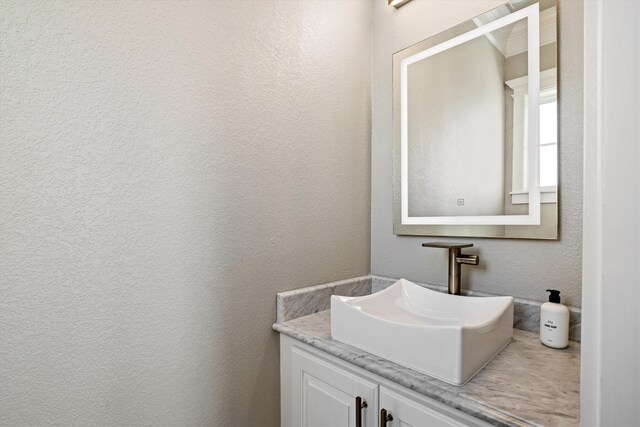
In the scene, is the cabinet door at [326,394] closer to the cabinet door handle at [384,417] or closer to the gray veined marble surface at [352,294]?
the cabinet door handle at [384,417]

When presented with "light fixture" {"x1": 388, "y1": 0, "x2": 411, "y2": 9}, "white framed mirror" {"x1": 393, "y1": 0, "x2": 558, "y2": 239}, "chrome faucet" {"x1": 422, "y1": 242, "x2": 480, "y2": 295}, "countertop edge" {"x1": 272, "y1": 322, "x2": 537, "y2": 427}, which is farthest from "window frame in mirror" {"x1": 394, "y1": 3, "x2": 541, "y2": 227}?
"countertop edge" {"x1": 272, "y1": 322, "x2": 537, "y2": 427}

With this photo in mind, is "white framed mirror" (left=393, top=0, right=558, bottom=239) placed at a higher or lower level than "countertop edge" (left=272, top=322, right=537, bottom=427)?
higher

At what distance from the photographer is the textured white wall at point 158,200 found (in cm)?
71

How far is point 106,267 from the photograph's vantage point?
80 cm

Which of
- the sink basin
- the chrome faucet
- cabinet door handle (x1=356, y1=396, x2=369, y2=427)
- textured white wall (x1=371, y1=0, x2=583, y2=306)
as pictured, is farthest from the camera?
the chrome faucet

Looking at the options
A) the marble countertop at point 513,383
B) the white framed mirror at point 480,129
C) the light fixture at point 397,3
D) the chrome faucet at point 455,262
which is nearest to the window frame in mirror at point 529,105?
the white framed mirror at point 480,129

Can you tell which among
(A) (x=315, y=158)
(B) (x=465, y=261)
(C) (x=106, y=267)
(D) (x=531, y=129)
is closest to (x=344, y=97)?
(A) (x=315, y=158)

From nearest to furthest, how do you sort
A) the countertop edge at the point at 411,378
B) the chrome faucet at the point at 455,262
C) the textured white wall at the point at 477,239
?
the countertop edge at the point at 411,378, the textured white wall at the point at 477,239, the chrome faucet at the point at 455,262

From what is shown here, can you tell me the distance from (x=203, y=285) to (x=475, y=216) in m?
0.93

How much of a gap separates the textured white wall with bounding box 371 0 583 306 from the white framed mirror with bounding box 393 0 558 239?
0.10ft

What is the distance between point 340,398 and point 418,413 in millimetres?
246

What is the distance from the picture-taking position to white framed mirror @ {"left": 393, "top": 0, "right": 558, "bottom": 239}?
98 cm

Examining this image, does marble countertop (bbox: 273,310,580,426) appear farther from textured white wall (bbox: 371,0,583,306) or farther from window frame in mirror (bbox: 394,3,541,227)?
window frame in mirror (bbox: 394,3,541,227)

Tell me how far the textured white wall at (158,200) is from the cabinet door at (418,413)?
1.55 feet
